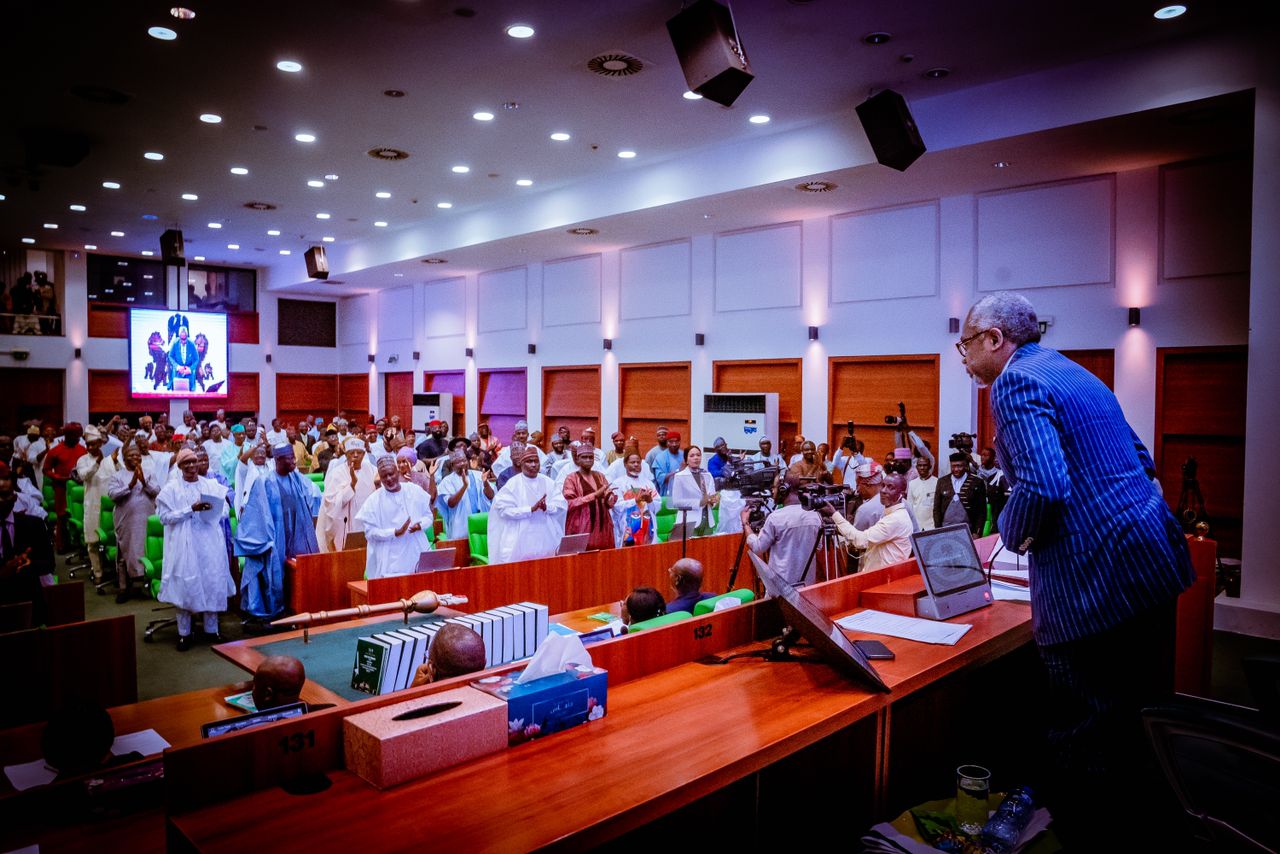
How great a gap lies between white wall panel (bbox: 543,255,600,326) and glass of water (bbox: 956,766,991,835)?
38.7 ft

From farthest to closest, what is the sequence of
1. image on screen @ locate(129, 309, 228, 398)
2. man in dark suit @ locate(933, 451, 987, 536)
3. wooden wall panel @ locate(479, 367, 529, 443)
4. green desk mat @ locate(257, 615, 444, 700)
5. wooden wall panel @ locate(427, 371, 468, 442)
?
image on screen @ locate(129, 309, 228, 398) < wooden wall panel @ locate(427, 371, 468, 442) < wooden wall panel @ locate(479, 367, 529, 443) < man in dark suit @ locate(933, 451, 987, 536) < green desk mat @ locate(257, 615, 444, 700)

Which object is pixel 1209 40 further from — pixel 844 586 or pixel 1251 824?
pixel 1251 824

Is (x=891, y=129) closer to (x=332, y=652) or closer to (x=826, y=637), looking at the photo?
(x=826, y=637)

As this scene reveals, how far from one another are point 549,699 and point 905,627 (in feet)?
5.31

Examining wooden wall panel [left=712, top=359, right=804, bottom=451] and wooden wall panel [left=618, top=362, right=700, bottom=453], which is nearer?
wooden wall panel [left=712, top=359, right=804, bottom=451]

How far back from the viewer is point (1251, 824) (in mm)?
1632

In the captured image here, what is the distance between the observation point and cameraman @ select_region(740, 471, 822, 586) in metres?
5.16

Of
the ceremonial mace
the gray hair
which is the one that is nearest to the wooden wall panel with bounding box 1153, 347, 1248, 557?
the gray hair

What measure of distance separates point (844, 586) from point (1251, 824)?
1920 millimetres

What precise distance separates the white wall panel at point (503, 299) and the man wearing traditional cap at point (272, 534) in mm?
8448

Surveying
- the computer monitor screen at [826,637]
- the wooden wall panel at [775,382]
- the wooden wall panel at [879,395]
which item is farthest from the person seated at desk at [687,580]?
the wooden wall panel at [775,382]

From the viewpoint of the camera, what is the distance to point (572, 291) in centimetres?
1410

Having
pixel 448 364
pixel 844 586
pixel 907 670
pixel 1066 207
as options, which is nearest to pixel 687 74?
pixel 844 586

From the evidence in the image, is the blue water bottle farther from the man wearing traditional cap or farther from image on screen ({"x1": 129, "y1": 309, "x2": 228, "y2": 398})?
image on screen ({"x1": 129, "y1": 309, "x2": 228, "y2": 398})
